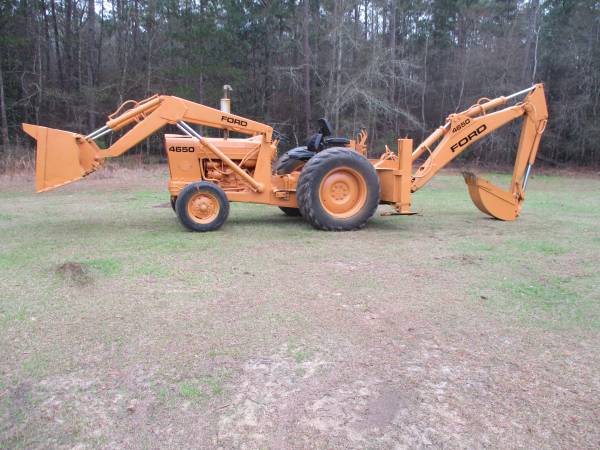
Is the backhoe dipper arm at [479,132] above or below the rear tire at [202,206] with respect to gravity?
above

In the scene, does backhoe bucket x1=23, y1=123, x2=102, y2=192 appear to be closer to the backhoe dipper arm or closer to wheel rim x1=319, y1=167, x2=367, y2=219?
wheel rim x1=319, y1=167, x2=367, y2=219

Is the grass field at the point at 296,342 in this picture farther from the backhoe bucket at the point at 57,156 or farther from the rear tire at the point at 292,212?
the rear tire at the point at 292,212

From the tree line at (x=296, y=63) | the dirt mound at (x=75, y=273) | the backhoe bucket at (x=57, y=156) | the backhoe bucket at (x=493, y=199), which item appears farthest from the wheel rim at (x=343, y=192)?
the tree line at (x=296, y=63)

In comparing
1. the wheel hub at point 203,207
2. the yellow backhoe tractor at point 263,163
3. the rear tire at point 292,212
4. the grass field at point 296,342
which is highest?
the yellow backhoe tractor at point 263,163

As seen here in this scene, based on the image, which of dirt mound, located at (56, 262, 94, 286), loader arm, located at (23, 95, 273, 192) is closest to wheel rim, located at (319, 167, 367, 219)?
loader arm, located at (23, 95, 273, 192)

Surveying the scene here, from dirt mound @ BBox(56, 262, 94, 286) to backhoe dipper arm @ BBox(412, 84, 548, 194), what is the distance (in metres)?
5.27

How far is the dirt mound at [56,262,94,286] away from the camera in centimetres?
482

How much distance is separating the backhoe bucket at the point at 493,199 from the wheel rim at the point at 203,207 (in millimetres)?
4520

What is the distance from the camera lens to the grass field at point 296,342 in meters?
2.53

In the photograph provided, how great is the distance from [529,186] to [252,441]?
18.8 meters

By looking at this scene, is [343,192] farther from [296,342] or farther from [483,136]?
[296,342]

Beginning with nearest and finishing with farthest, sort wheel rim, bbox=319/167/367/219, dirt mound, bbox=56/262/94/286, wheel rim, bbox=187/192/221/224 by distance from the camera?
1. dirt mound, bbox=56/262/94/286
2. wheel rim, bbox=187/192/221/224
3. wheel rim, bbox=319/167/367/219

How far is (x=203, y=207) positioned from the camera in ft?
24.6

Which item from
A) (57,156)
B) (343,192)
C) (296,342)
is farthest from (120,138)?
(296,342)
